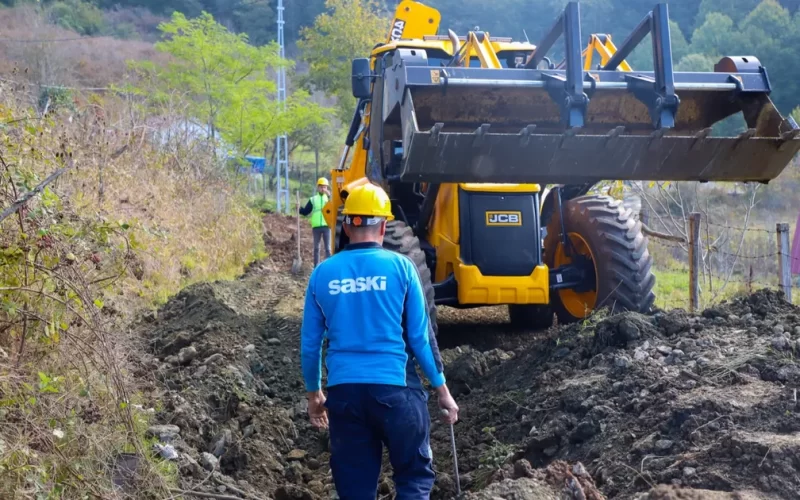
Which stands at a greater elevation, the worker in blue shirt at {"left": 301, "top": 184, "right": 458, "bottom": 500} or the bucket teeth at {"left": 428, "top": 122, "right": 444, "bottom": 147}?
the bucket teeth at {"left": 428, "top": 122, "right": 444, "bottom": 147}

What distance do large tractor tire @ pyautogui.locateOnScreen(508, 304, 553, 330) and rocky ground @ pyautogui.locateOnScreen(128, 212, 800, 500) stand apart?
85 centimetres

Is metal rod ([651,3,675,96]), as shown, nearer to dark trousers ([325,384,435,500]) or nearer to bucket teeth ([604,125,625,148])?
bucket teeth ([604,125,625,148])

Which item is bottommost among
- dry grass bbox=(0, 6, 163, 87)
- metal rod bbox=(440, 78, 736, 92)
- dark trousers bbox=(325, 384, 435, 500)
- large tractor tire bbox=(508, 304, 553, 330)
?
large tractor tire bbox=(508, 304, 553, 330)

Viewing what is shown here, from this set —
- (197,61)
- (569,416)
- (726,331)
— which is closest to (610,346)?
(726,331)

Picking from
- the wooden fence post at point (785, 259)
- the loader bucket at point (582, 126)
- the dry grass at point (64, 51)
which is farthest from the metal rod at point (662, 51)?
the dry grass at point (64, 51)

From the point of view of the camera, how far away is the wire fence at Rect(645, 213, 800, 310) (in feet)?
32.9

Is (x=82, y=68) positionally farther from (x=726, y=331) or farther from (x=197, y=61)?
(x=726, y=331)

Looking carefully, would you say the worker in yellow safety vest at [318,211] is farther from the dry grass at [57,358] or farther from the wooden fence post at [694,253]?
the dry grass at [57,358]

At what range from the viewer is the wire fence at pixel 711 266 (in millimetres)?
10039

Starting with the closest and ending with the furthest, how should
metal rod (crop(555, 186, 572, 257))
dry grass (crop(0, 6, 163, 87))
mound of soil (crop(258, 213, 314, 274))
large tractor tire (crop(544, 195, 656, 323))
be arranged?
large tractor tire (crop(544, 195, 656, 323))
metal rod (crop(555, 186, 572, 257))
mound of soil (crop(258, 213, 314, 274))
dry grass (crop(0, 6, 163, 87))

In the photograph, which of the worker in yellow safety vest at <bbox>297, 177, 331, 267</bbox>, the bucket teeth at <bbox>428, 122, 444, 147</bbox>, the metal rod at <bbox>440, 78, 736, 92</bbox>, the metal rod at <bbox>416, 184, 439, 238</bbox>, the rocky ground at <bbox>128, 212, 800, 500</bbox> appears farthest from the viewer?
the worker in yellow safety vest at <bbox>297, 177, 331, 267</bbox>

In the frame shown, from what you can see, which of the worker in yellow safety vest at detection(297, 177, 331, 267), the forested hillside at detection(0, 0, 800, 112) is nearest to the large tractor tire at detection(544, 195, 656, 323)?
the worker in yellow safety vest at detection(297, 177, 331, 267)

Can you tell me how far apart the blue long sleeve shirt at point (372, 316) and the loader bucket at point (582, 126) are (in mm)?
2255

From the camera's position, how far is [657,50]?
6715 mm
